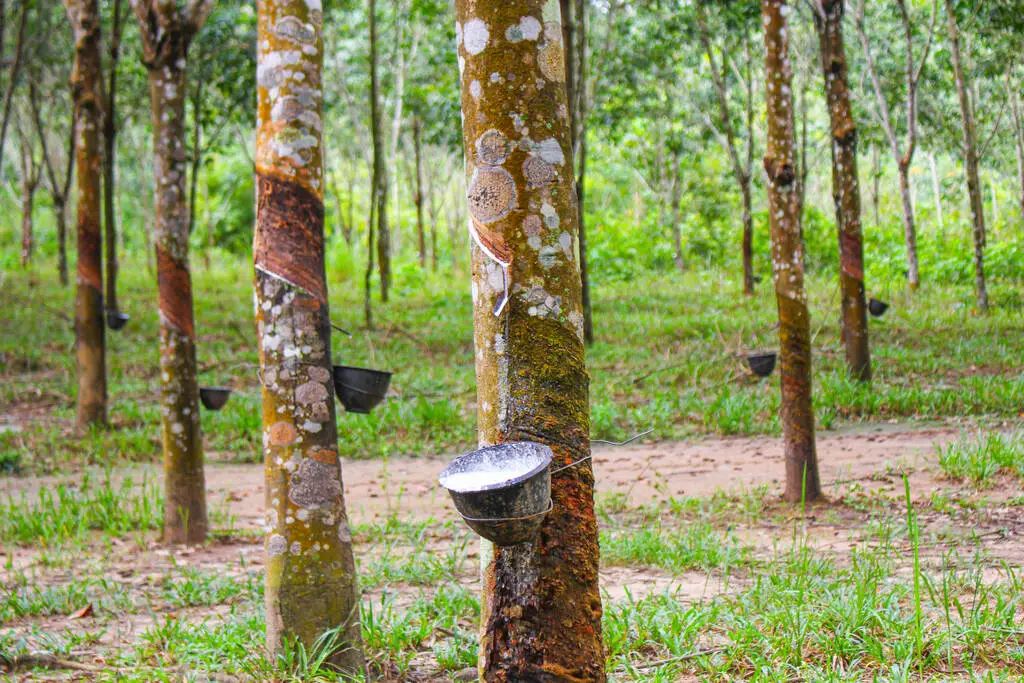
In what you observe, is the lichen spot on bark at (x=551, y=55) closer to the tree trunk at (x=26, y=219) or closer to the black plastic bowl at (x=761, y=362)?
the black plastic bowl at (x=761, y=362)

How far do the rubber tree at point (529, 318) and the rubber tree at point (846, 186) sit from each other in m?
6.40

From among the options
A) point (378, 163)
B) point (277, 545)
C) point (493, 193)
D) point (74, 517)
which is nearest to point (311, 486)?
point (277, 545)

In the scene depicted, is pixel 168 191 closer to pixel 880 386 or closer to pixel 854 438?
pixel 854 438

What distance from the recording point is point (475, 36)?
7.27 ft

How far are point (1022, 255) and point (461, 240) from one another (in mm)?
13647

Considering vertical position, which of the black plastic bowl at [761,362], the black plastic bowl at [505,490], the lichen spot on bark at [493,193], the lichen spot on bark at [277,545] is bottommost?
the lichen spot on bark at [277,545]

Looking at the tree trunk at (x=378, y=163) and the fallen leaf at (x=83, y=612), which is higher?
the tree trunk at (x=378, y=163)

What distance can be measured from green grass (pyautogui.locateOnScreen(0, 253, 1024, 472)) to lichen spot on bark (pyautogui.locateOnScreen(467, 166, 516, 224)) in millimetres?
2458

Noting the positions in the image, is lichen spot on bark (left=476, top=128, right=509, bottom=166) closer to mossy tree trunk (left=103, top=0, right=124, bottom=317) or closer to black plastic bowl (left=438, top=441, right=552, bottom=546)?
black plastic bowl (left=438, top=441, right=552, bottom=546)

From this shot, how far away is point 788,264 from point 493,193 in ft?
12.0

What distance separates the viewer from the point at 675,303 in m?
14.2

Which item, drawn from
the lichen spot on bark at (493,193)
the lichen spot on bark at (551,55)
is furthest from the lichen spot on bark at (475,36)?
the lichen spot on bark at (493,193)

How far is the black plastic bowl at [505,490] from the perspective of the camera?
1.82m

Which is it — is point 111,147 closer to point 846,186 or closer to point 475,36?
point 846,186
